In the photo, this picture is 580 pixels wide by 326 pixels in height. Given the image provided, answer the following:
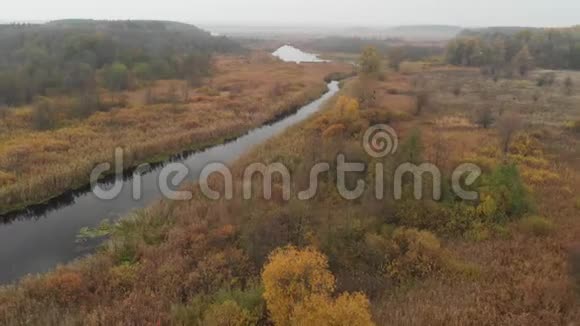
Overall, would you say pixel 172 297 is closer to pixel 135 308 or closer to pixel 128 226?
pixel 135 308

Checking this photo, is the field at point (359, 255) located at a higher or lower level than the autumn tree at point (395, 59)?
lower

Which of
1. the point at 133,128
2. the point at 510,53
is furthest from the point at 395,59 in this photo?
Answer: the point at 133,128

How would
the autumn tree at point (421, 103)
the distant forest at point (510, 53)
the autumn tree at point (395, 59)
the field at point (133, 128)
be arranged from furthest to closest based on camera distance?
the distant forest at point (510, 53) → the autumn tree at point (395, 59) → the autumn tree at point (421, 103) → the field at point (133, 128)

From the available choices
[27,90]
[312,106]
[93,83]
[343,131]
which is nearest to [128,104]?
[93,83]

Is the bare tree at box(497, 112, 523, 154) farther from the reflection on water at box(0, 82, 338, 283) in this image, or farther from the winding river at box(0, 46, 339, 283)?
the winding river at box(0, 46, 339, 283)

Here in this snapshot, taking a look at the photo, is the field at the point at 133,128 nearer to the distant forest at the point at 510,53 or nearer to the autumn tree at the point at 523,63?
the autumn tree at the point at 523,63

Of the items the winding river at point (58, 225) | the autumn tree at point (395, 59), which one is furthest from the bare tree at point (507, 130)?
the autumn tree at point (395, 59)
